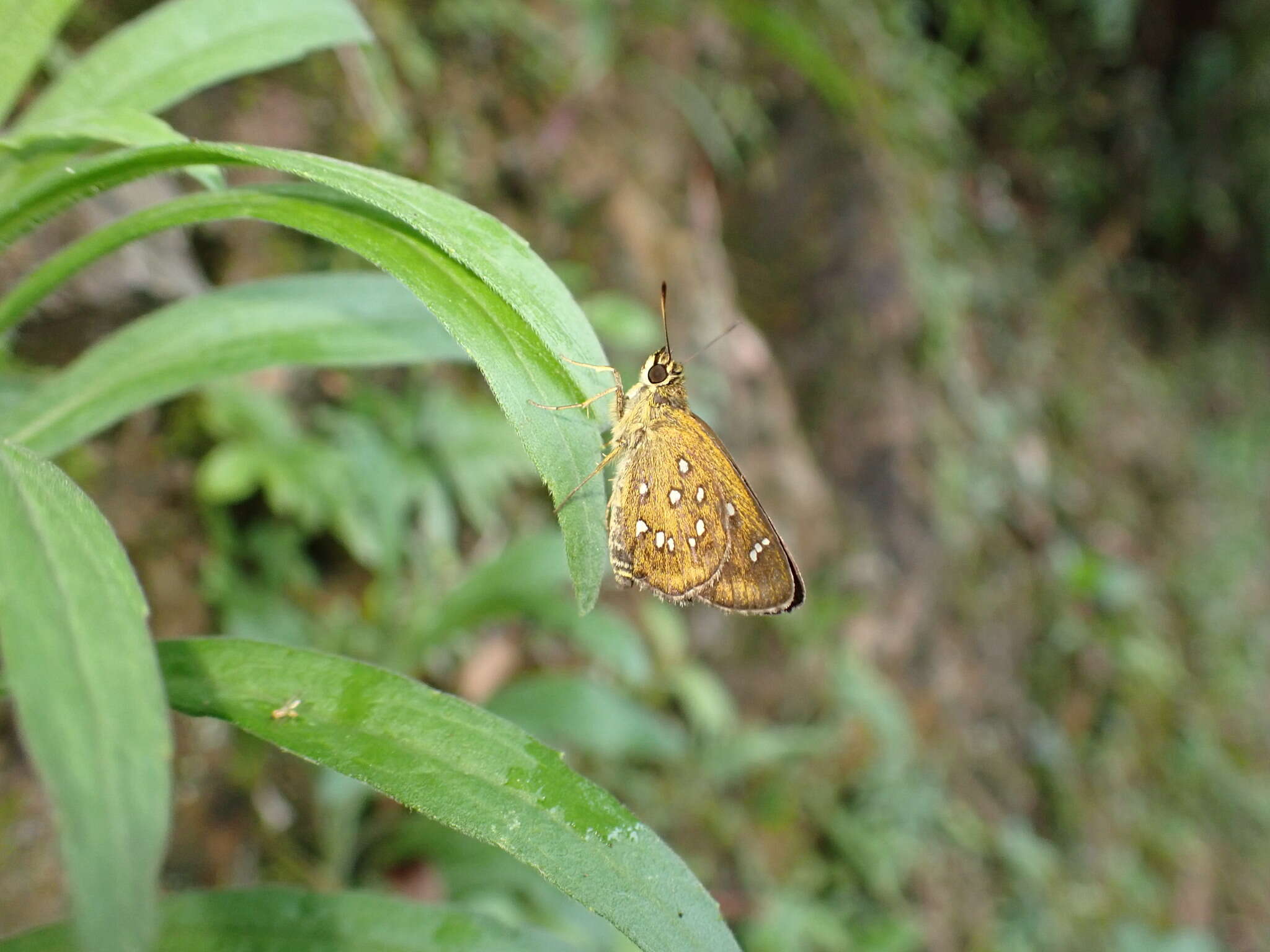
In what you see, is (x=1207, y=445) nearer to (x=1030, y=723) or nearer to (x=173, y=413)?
(x=1030, y=723)

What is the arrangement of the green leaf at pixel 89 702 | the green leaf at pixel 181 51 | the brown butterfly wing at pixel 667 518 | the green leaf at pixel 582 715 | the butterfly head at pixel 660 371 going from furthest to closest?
the green leaf at pixel 582 715, the butterfly head at pixel 660 371, the brown butterfly wing at pixel 667 518, the green leaf at pixel 181 51, the green leaf at pixel 89 702

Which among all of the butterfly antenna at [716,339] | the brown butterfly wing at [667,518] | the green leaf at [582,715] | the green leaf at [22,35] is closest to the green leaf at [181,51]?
the green leaf at [22,35]

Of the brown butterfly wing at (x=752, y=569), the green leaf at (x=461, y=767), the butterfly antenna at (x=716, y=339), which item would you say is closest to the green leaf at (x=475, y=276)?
the green leaf at (x=461, y=767)

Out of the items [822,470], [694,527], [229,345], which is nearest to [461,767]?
Result: [229,345]

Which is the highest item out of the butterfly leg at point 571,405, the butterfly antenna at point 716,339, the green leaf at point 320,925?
the butterfly antenna at point 716,339

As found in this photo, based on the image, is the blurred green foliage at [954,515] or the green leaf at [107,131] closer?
the green leaf at [107,131]

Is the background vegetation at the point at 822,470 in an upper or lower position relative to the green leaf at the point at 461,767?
upper

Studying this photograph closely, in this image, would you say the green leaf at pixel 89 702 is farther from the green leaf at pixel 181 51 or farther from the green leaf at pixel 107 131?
the green leaf at pixel 181 51

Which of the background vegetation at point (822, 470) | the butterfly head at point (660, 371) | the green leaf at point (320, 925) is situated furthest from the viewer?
the background vegetation at point (822, 470)

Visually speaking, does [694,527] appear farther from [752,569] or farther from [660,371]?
[660,371]
